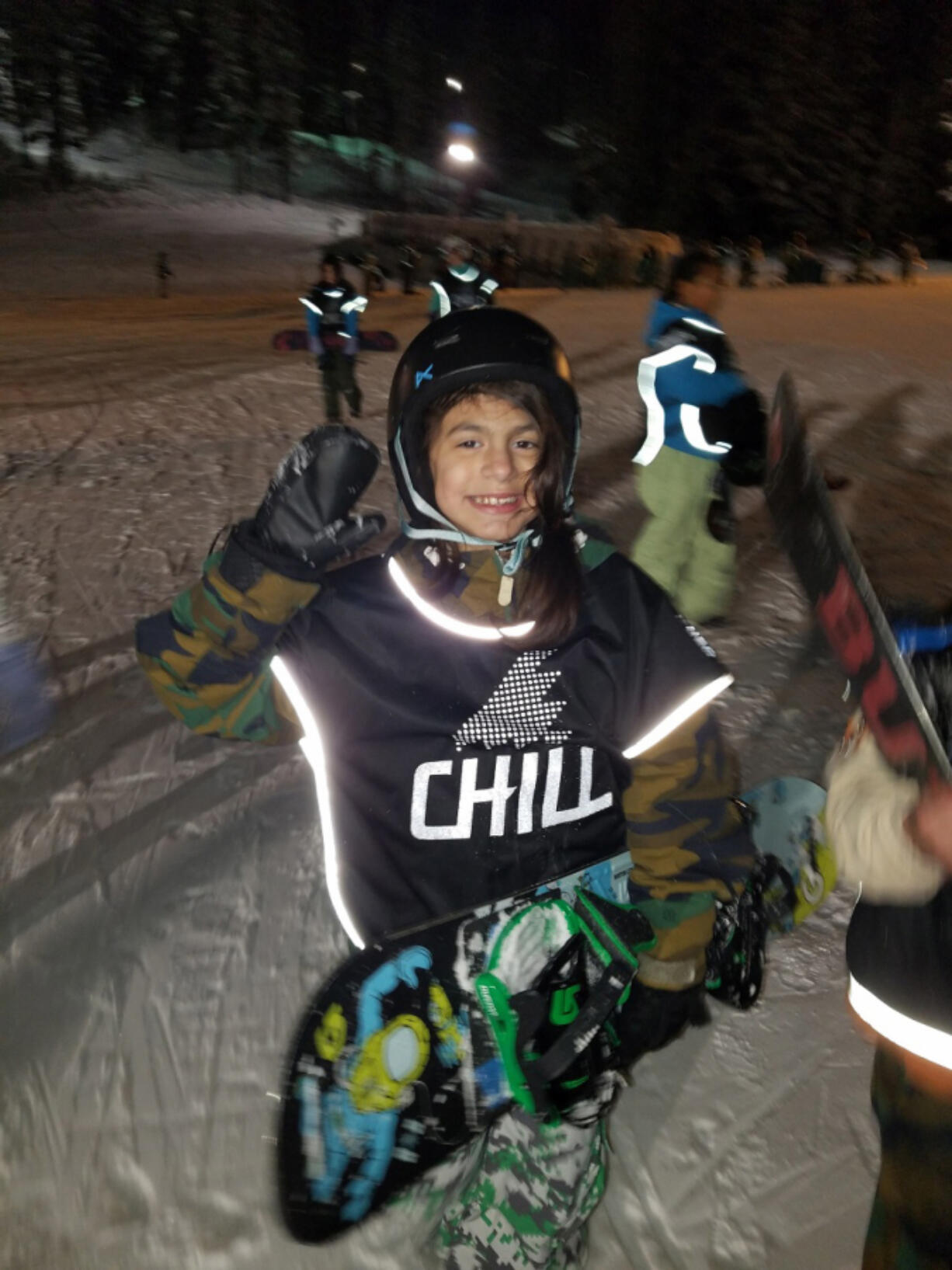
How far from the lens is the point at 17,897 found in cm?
266

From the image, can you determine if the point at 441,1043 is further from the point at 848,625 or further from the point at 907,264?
the point at 907,264

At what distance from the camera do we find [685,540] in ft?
13.6

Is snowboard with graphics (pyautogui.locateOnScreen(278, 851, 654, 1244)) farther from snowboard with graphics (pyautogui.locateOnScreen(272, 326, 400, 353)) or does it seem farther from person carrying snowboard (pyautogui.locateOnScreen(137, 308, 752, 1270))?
snowboard with graphics (pyautogui.locateOnScreen(272, 326, 400, 353))

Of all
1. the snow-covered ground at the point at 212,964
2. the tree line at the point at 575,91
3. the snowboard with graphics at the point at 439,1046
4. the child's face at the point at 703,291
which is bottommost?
the snow-covered ground at the point at 212,964

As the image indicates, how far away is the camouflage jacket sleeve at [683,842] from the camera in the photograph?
1.54m

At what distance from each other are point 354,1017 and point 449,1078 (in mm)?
191

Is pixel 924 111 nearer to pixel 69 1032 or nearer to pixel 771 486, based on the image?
pixel 771 486

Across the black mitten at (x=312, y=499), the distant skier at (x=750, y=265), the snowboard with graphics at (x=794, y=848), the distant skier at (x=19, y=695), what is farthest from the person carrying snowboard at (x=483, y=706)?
the distant skier at (x=750, y=265)

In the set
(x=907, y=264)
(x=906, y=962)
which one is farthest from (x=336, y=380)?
(x=907, y=264)

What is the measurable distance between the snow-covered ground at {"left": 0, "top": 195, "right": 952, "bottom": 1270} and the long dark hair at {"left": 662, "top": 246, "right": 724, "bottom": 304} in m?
1.65

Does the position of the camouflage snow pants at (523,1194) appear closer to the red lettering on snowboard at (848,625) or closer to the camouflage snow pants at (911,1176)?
the camouflage snow pants at (911,1176)

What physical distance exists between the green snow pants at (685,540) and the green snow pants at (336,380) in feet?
13.3

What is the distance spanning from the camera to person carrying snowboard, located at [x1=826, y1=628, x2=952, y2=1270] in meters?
1.08

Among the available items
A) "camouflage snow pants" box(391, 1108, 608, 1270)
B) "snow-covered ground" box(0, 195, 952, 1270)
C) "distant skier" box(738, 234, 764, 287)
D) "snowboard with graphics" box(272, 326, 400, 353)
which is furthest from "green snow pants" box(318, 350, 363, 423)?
"distant skier" box(738, 234, 764, 287)
